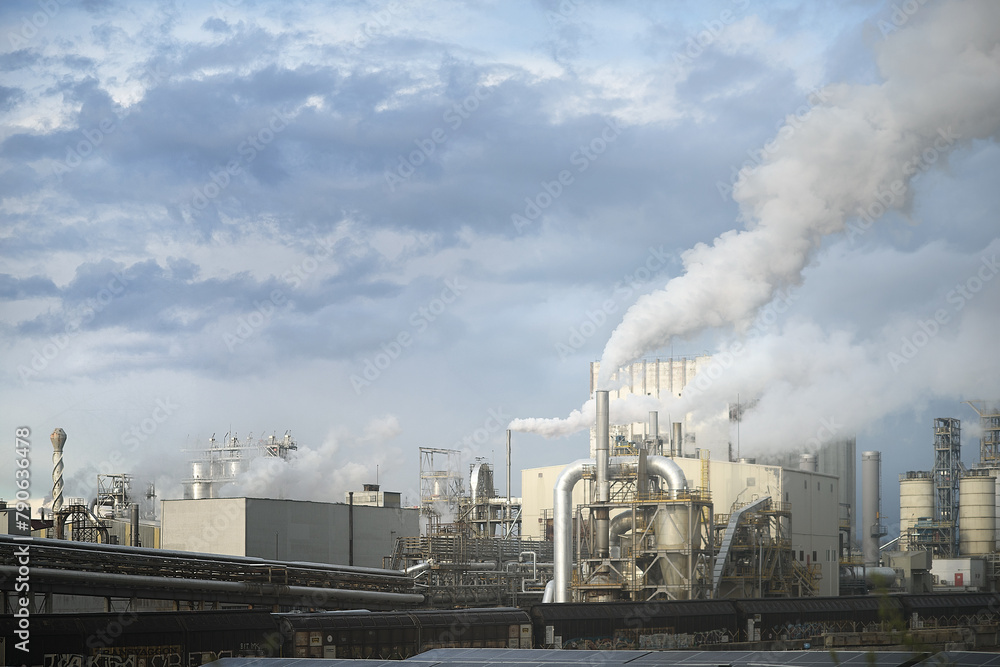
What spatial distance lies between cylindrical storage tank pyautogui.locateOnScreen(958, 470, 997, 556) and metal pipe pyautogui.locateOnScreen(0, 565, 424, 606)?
47930 millimetres

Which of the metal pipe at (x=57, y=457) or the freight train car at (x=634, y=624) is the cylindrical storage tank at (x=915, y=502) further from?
the metal pipe at (x=57, y=457)

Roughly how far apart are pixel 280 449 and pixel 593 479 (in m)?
37.1

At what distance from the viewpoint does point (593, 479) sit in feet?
150

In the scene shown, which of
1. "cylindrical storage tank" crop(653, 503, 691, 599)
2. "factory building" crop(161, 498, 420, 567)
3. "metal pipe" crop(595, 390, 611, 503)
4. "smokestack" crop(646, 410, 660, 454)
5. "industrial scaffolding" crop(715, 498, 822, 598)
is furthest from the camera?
"smokestack" crop(646, 410, 660, 454)

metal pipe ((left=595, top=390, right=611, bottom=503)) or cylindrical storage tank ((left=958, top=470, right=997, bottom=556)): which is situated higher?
metal pipe ((left=595, top=390, right=611, bottom=503))

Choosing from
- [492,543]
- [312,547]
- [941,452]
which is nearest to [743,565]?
[492,543]

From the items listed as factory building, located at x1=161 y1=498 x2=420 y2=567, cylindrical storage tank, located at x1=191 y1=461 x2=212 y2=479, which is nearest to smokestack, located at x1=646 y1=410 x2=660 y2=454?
factory building, located at x1=161 y1=498 x2=420 y2=567

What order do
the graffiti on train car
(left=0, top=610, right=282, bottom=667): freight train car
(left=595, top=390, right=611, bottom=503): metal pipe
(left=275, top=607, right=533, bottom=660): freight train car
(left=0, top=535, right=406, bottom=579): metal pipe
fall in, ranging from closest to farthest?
1. (left=0, top=610, right=282, bottom=667): freight train car
2. the graffiti on train car
3. (left=275, top=607, right=533, bottom=660): freight train car
4. (left=0, top=535, right=406, bottom=579): metal pipe
5. (left=595, top=390, right=611, bottom=503): metal pipe

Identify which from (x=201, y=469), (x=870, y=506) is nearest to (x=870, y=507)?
(x=870, y=506)

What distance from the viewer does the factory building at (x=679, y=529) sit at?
42281 mm

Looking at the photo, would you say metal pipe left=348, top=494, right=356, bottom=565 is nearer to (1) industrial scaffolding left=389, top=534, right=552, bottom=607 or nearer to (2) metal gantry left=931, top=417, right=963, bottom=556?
(1) industrial scaffolding left=389, top=534, right=552, bottom=607

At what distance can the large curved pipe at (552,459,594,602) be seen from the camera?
42.5 m

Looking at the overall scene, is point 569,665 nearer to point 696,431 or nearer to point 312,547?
point 312,547

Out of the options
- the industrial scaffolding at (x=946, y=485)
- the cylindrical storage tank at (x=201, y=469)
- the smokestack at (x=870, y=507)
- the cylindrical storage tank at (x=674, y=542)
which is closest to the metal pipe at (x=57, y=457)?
the cylindrical storage tank at (x=674, y=542)
